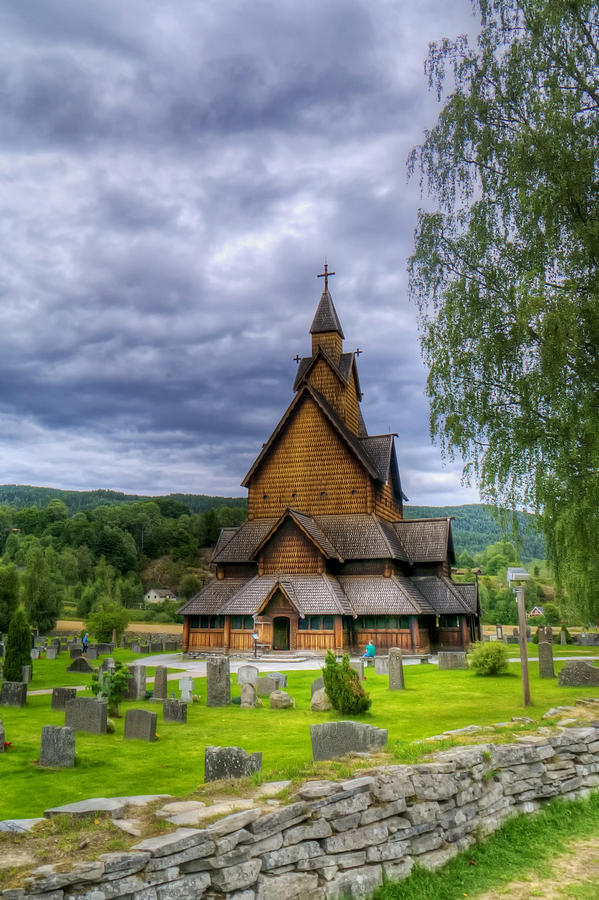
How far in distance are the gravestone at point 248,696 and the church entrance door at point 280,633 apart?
16.6 m

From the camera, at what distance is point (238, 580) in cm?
3781

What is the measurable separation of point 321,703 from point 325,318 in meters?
32.3

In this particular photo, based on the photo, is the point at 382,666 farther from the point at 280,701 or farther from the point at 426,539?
the point at 426,539

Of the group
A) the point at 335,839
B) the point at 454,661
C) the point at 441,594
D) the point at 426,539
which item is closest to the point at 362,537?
the point at 426,539

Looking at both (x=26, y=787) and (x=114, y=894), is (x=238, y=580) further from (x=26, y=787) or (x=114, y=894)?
(x=114, y=894)

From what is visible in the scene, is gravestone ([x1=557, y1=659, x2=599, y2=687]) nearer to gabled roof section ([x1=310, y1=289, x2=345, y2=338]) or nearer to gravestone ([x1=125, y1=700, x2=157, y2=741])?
gravestone ([x1=125, y1=700, x2=157, y2=741])

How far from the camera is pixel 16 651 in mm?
20219

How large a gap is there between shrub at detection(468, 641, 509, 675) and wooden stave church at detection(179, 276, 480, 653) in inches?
385

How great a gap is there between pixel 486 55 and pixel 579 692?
1573cm

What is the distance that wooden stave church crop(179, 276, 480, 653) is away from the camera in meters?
32.9

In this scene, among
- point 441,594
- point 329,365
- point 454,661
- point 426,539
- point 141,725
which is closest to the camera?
point 141,725

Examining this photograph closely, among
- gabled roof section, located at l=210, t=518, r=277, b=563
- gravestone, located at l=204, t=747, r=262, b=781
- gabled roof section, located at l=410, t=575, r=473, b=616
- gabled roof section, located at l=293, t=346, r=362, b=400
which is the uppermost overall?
gabled roof section, located at l=293, t=346, r=362, b=400

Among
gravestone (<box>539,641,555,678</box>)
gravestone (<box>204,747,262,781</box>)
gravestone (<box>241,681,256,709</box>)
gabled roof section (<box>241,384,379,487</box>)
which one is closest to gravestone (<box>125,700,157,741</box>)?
gravestone (<box>241,681,256,709</box>)

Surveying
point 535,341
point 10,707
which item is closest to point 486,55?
point 535,341
